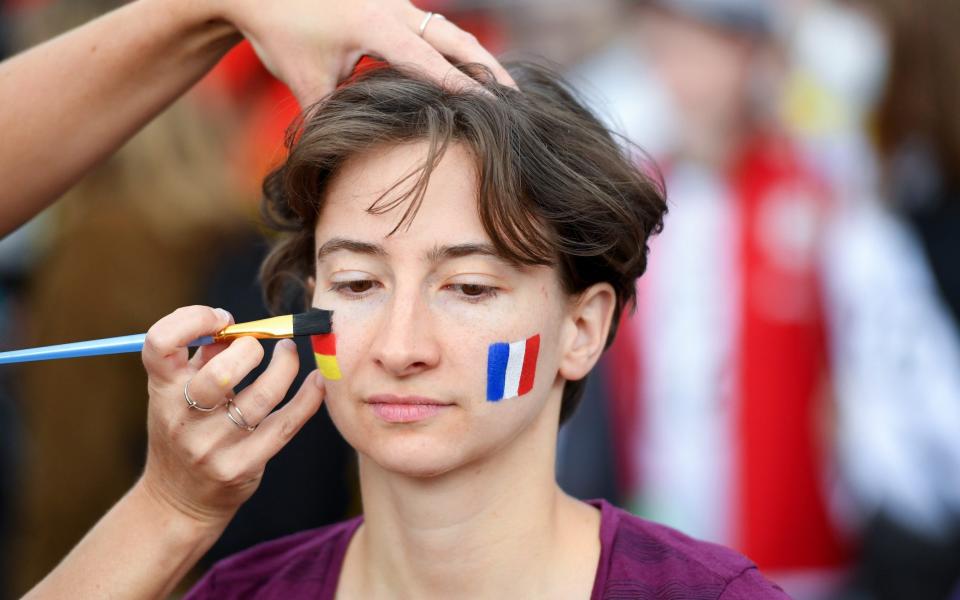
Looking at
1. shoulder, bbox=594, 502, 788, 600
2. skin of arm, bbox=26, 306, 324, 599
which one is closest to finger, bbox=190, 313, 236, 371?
skin of arm, bbox=26, 306, 324, 599

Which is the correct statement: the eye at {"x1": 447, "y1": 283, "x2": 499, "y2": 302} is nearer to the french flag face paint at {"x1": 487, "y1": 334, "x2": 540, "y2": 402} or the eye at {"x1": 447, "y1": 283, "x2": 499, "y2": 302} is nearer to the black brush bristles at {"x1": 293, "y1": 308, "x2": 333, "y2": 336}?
the french flag face paint at {"x1": 487, "y1": 334, "x2": 540, "y2": 402}

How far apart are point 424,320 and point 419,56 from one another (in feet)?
1.74

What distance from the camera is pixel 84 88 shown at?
2.73 m

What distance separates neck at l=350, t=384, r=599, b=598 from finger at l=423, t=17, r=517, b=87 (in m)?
0.71

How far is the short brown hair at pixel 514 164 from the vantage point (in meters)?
2.54

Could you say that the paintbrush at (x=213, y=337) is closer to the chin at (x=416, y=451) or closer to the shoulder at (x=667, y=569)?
the chin at (x=416, y=451)

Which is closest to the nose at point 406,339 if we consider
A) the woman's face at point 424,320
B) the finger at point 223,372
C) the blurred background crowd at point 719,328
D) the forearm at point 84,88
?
the woman's face at point 424,320

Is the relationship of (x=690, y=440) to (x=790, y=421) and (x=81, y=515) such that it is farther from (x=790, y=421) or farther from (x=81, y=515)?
(x=81, y=515)

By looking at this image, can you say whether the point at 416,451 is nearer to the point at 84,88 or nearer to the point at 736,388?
the point at 84,88

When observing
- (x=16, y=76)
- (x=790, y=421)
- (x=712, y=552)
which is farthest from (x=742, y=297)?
Result: (x=16, y=76)

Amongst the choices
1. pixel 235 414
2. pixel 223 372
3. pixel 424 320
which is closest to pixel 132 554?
pixel 235 414

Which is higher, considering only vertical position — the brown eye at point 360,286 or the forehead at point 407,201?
the forehead at point 407,201

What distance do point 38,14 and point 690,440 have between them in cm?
289

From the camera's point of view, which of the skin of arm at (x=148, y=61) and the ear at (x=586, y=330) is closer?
the skin of arm at (x=148, y=61)
